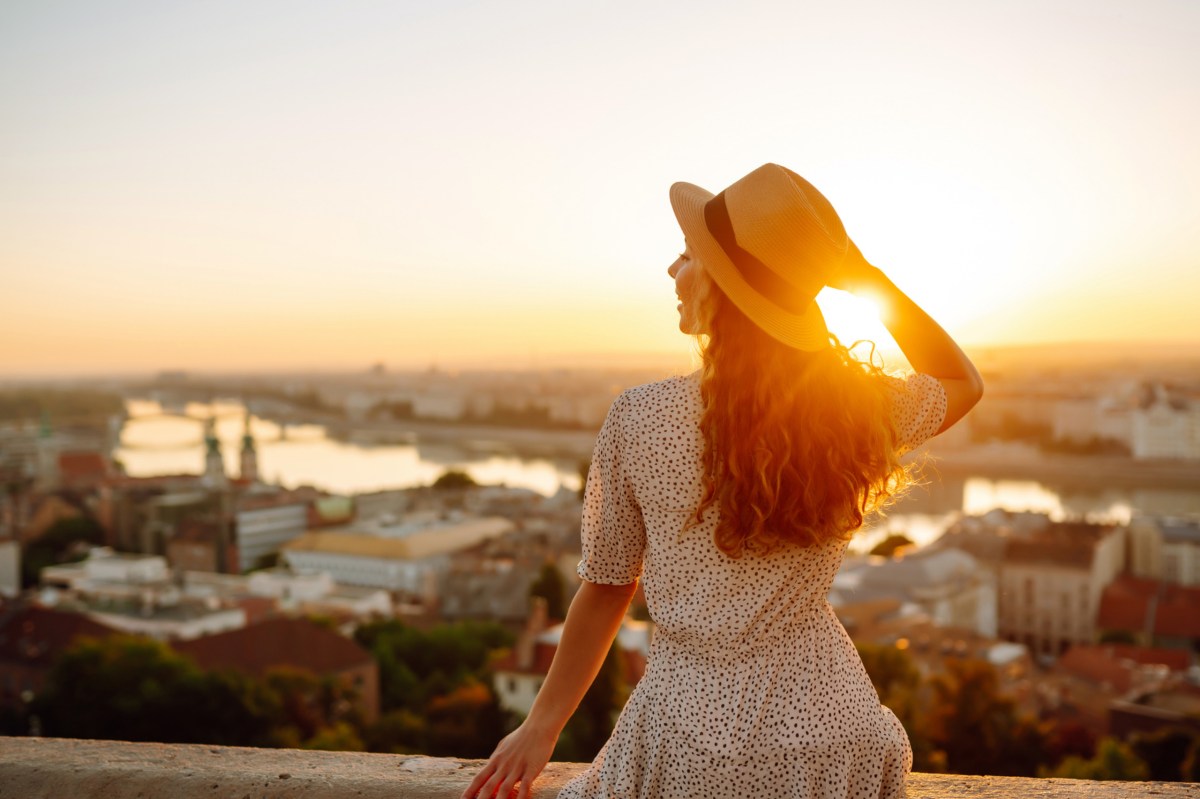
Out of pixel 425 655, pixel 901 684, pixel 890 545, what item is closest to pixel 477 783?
pixel 901 684

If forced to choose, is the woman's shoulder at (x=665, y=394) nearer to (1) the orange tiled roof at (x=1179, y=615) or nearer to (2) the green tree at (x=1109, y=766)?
(2) the green tree at (x=1109, y=766)

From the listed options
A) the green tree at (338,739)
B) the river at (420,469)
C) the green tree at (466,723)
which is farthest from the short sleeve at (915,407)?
the river at (420,469)

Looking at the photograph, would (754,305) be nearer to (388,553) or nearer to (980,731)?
(980,731)

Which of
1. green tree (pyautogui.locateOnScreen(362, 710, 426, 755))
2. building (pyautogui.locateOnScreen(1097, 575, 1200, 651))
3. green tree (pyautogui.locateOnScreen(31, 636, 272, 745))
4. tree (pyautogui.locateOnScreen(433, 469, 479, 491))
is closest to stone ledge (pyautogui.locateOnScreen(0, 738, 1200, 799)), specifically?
green tree (pyautogui.locateOnScreen(362, 710, 426, 755))

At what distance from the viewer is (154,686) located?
785 centimetres

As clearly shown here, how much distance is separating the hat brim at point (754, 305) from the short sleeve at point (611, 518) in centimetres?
6

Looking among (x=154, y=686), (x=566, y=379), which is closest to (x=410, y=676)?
(x=154, y=686)

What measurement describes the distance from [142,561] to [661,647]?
16.5 meters

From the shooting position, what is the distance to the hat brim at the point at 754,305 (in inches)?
17.3

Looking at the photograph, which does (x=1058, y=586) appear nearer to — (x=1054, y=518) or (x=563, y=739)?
(x=1054, y=518)

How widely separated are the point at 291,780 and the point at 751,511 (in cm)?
34

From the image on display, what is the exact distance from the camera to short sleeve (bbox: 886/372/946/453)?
50 centimetres

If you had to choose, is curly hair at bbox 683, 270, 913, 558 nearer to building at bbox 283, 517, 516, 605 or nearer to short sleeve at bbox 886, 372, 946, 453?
short sleeve at bbox 886, 372, 946, 453

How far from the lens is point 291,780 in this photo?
619 mm
